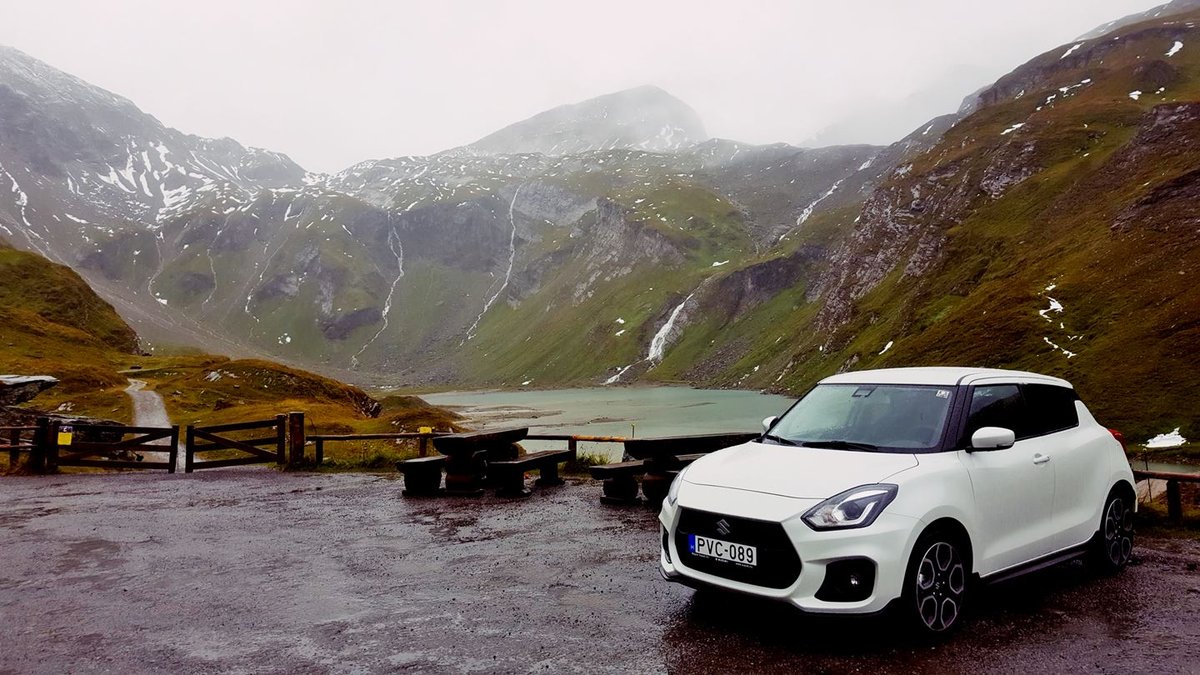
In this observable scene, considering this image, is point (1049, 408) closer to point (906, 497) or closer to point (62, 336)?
point (906, 497)

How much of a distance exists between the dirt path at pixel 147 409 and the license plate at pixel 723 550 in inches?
1189

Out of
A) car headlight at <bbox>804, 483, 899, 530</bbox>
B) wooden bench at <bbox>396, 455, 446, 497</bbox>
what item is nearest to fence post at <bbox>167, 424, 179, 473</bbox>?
wooden bench at <bbox>396, 455, 446, 497</bbox>

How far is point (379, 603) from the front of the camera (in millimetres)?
8445

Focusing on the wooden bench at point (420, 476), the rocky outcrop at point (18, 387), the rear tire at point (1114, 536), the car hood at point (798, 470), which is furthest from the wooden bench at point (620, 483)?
the rocky outcrop at point (18, 387)

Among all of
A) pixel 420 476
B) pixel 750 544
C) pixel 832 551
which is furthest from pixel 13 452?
pixel 832 551

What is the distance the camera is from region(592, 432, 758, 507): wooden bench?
47.1ft

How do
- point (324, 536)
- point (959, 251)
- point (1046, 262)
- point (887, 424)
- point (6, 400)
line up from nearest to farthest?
1. point (887, 424)
2. point (324, 536)
3. point (6, 400)
4. point (1046, 262)
5. point (959, 251)

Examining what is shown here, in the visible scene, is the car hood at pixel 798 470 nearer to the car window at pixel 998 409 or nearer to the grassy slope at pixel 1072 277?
the car window at pixel 998 409

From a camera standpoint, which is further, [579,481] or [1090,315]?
[1090,315]

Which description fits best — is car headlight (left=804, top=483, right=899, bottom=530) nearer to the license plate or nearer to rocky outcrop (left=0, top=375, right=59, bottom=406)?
the license plate

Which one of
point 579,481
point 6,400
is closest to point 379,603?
point 579,481

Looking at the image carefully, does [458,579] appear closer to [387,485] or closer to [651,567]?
[651,567]

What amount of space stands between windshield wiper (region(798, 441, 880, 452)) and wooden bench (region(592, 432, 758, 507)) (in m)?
6.34

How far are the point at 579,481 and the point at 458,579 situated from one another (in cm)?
859
